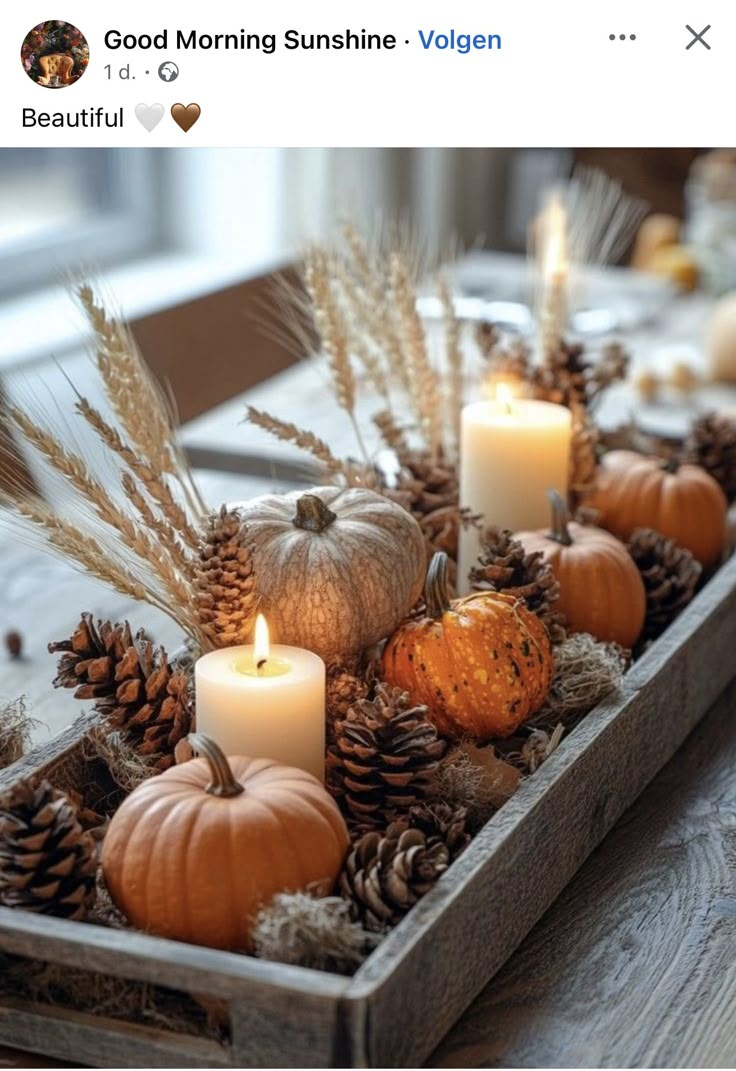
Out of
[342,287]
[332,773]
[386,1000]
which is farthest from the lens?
[342,287]

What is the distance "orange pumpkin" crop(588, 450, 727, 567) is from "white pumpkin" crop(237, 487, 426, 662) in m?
0.41

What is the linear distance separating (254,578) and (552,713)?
0.25 m

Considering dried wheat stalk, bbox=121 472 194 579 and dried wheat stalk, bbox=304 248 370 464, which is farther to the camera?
dried wheat stalk, bbox=304 248 370 464

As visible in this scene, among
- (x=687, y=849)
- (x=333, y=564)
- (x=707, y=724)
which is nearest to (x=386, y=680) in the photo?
(x=333, y=564)

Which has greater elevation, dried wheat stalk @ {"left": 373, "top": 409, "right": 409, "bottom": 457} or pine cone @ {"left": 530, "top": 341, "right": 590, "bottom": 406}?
pine cone @ {"left": 530, "top": 341, "right": 590, "bottom": 406}

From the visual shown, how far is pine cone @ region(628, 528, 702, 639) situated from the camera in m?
1.32

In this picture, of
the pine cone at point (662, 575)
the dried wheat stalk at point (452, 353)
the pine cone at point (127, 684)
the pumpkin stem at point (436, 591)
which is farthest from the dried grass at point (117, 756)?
the dried wheat stalk at point (452, 353)

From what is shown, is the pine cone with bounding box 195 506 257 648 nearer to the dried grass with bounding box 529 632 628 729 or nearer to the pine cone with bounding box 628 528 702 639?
the dried grass with bounding box 529 632 628 729

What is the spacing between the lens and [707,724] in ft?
4.28
